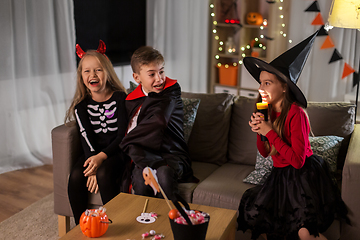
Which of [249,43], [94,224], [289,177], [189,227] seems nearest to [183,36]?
[249,43]

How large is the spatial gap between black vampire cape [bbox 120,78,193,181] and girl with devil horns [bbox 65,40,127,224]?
0.10 metres

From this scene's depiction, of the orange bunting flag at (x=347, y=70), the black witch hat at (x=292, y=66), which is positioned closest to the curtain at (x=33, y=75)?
the black witch hat at (x=292, y=66)

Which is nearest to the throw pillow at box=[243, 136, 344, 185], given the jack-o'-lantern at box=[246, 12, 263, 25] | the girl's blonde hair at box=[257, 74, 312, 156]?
the girl's blonde hair at box=[257, 74, 312, 156]

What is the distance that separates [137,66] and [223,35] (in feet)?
8.92

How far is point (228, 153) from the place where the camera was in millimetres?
2416

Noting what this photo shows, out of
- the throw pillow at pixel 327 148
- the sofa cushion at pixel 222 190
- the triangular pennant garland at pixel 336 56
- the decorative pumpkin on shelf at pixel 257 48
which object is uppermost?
the decorative pumpkin on shelf at pixel 257 48

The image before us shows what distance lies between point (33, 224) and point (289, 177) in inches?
64.0

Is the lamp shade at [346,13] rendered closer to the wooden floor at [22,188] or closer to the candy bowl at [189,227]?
the candy bowl at [189,227]

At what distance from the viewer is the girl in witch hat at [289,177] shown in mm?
1647

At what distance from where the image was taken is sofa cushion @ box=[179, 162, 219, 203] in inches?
79.3

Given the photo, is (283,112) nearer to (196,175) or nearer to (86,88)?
(196,175)

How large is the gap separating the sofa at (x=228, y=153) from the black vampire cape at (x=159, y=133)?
0.57 ft

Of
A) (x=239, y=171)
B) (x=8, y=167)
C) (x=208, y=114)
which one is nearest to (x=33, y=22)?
(x=8, y=167)

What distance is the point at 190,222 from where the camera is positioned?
120cm
